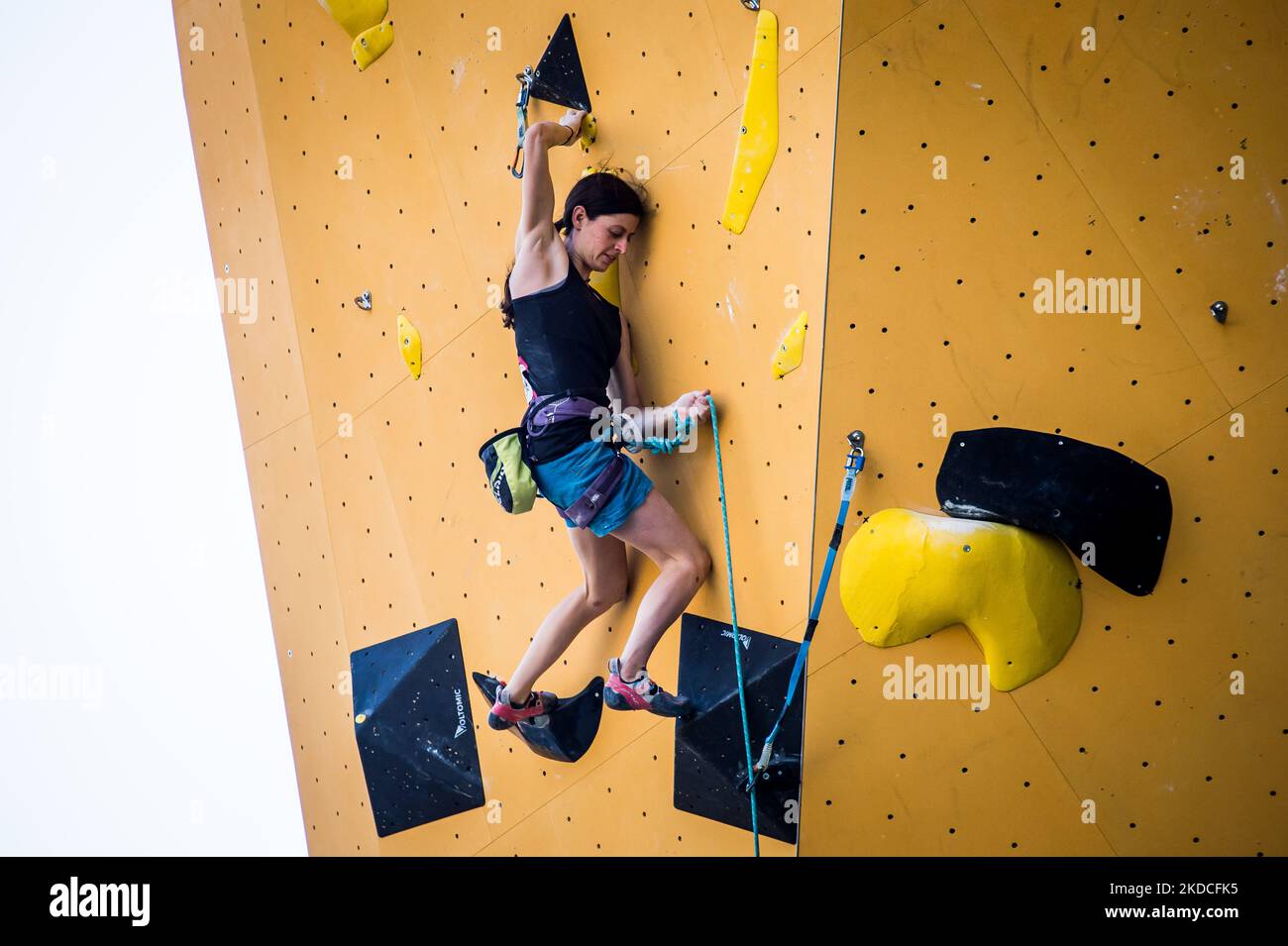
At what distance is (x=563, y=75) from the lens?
3.04 meters

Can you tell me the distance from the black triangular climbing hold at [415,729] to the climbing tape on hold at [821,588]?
1090 millimetres

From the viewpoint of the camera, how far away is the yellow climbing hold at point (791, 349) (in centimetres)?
264

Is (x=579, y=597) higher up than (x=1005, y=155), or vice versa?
(x=1005, y=155)

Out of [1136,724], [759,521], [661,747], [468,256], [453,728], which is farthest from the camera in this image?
[453,728]

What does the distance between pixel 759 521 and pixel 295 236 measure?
1917 millimetres

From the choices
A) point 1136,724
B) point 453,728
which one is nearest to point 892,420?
point 1136,724

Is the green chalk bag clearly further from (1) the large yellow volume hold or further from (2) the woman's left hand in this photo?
(1) the large yellow volume hold

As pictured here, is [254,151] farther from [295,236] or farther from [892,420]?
[892,420]

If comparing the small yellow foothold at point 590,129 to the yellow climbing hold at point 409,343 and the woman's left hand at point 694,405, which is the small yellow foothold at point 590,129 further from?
the yellow climbing hold at point 409,343

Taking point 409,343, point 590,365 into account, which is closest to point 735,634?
point 590,365

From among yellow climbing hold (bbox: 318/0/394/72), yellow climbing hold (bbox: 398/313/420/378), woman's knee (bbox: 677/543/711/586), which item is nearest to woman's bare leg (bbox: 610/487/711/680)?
woman's knee (bbox: 677/543/711/586)

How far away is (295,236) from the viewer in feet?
12.7

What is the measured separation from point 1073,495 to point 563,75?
1.57 metres

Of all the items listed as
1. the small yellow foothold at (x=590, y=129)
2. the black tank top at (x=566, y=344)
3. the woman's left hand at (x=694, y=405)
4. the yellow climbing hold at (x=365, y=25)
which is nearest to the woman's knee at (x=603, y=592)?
the black tank top at (x=566, y=344)
